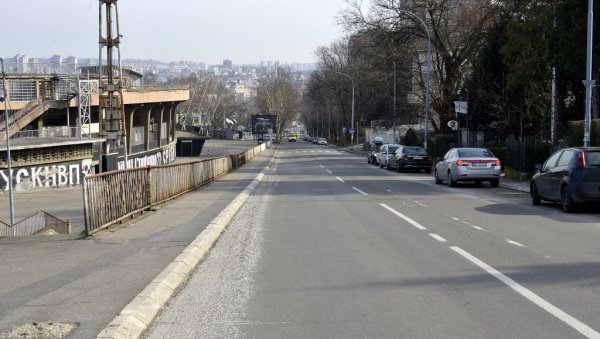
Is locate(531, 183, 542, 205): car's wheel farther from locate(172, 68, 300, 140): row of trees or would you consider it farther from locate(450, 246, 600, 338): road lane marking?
locate(172, 68, 300, 140): row of trees

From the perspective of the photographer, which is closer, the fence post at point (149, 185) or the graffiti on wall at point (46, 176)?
the fence post at point (149, 185)

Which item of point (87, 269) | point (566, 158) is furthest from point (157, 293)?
point (566, 158)

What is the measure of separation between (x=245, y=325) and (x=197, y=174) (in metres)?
21.3

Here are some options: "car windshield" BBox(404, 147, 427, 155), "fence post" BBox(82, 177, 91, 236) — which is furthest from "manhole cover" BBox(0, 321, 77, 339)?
"car windshield" BBox(404, 147, 427, 155)

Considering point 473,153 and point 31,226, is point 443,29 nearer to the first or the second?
point 473,153

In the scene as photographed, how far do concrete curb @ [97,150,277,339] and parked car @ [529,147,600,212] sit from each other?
8.71m

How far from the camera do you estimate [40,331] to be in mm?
6121

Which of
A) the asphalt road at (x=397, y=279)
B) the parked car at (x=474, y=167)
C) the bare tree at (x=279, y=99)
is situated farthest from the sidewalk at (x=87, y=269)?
the bare tree at (x=279, y=99)

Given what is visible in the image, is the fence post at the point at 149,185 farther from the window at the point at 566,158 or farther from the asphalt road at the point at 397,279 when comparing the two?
the window at the point at 566,158

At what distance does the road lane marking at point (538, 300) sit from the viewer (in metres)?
6.35

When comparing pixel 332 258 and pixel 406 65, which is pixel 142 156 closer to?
pixel 406 65

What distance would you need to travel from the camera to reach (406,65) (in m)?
48.9

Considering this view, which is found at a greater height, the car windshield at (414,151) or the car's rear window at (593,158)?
the car's rear window at (593,158)

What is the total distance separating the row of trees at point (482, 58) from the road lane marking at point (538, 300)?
19280mm
